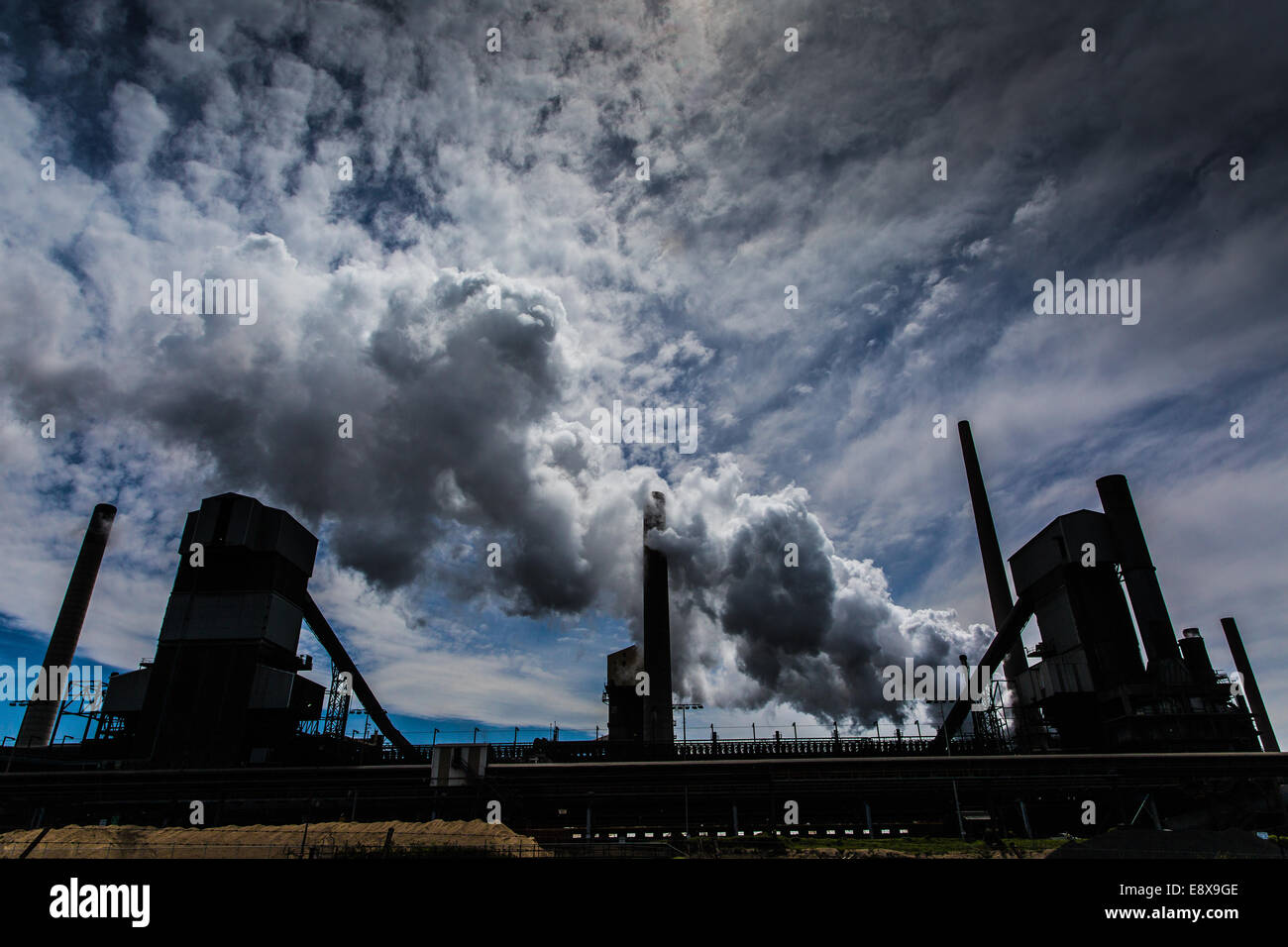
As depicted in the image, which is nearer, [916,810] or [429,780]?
[429,780]

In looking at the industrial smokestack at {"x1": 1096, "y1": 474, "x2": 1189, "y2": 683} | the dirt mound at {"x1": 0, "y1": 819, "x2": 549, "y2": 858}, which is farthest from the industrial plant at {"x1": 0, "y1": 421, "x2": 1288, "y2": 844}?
the dirt mound at {"x1": 0, "y1": 819, "x2": 549, "y2": 858}

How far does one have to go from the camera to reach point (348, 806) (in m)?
39.6

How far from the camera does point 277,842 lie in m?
26.8

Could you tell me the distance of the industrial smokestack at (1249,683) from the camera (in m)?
55.2

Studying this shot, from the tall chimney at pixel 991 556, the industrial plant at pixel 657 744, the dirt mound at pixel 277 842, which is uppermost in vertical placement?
the tall chimney at pixel 991 556

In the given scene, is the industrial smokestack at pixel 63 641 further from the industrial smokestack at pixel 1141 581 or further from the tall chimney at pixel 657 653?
the industrial smokestack at pixel 1141 581

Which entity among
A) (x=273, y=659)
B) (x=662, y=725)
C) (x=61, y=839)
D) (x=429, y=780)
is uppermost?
(x=273, y=659)

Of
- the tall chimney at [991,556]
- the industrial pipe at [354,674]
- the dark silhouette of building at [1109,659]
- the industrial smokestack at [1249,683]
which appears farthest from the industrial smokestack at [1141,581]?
the industrial pipe at [354,674]

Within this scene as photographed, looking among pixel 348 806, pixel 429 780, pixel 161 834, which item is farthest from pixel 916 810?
pixel 161 834

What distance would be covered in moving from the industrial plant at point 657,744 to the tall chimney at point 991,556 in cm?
19
